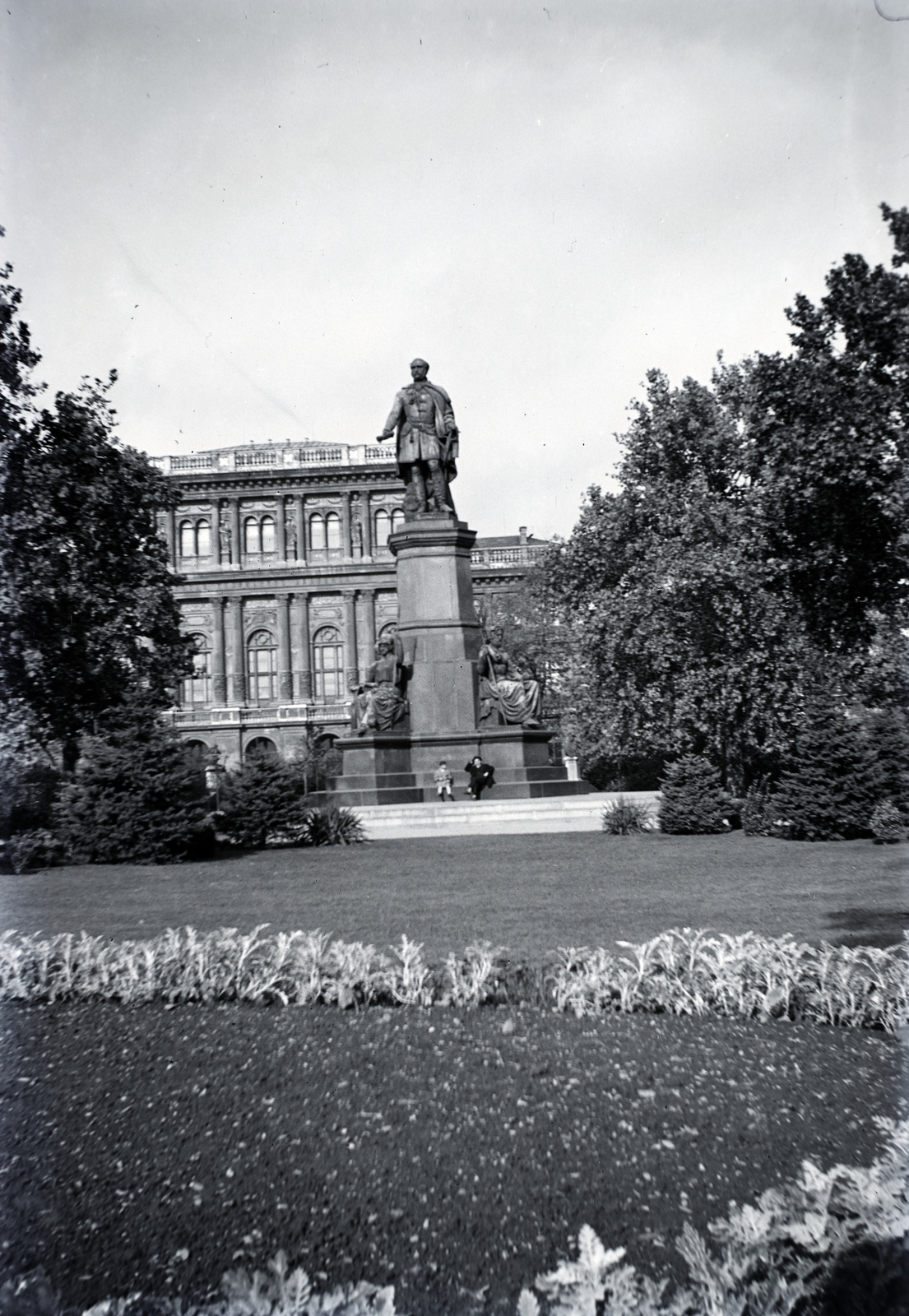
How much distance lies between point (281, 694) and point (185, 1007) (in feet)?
210

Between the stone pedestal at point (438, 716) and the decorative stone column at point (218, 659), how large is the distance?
48.3 meters

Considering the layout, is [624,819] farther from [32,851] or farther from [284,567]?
[284,567]

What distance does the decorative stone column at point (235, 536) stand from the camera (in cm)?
7138

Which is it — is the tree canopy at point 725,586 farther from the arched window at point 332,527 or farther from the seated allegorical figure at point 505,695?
the arched window at point 332,527

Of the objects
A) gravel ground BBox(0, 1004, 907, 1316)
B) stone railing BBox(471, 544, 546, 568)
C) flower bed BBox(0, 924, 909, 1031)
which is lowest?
gravel ground BBox(0, 1004, 907, 1316)

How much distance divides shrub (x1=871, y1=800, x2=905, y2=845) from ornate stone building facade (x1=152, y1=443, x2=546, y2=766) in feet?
180

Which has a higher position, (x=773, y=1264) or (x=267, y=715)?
(x=267, y=715)

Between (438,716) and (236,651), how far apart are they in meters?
50.0

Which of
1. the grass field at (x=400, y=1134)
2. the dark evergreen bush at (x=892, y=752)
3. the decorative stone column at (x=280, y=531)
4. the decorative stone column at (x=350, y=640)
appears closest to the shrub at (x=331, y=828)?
the dark evergreen bush at (x=892, y=752)

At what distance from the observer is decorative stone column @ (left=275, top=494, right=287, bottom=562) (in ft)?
235

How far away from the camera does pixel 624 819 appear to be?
17.9 m

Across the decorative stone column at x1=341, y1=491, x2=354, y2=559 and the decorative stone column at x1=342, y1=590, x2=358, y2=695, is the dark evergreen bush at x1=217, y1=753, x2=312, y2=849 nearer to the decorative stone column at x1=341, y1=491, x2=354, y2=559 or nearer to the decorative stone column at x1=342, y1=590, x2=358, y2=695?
the decorative stone column at x1=342, y1=590, x2=358, y2=695

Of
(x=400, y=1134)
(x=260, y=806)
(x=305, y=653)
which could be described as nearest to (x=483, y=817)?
(x=260, y=806)

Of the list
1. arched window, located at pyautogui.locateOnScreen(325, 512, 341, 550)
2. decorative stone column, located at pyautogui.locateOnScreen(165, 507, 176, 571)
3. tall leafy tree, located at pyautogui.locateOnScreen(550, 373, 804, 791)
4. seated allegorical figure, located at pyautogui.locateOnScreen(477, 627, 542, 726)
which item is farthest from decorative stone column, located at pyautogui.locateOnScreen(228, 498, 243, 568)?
seated allegorical figure, located at pyautogui.locateOnScreen(477, 627, 542, 726)
